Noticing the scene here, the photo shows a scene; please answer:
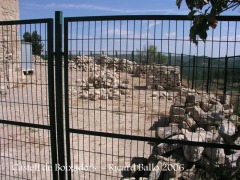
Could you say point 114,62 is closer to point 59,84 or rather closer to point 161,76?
point 59,84

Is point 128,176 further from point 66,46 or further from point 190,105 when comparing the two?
point 190,105

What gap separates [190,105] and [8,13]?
39.0 ft

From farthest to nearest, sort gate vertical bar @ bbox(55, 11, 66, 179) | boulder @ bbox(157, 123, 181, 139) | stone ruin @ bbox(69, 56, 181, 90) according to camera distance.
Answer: boulder @ bbox(157, 123, 181, 139) < stone ruin @ bbox(69, 56, 181, 90) < gate vertical bar @ bbox(55, 11, 66, 179)

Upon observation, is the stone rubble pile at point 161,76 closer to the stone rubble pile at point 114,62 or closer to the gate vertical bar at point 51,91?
the stone rubble pile at point 114,62

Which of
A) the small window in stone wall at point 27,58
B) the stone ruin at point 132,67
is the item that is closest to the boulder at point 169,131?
the stone ruin at point 132,67

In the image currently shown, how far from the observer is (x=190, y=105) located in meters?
7.74

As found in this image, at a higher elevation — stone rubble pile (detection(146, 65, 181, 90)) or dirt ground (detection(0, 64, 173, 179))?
stone rubble pile (detection(146, 65, 181, 90))

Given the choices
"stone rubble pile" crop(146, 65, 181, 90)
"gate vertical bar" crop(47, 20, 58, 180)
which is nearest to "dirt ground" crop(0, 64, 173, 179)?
"gate vertical bar" crop(47, 20, 58, 180)

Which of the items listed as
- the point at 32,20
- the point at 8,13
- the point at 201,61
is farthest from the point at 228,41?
the point at 8,13

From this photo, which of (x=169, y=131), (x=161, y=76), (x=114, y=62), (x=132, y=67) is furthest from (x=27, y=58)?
(x=114, y=62)

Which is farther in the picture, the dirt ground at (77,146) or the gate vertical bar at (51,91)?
the dirt ground at (77,146)

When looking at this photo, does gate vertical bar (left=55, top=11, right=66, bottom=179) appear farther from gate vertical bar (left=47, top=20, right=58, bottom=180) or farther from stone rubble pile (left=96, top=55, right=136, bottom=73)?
stone rubble pile (left=96, top=55, right=136, bottom=73)

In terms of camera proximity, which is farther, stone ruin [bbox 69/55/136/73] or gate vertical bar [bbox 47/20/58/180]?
stone ruin [bbox 69/55/136/73]

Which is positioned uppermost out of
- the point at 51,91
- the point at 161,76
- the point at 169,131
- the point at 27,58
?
the point at 27,58
